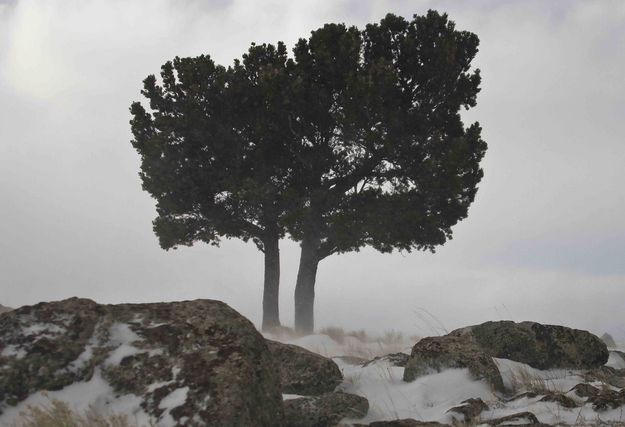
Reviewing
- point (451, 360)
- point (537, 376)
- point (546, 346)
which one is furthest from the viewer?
point (546, 346)

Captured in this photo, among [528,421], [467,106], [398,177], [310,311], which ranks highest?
[467,106]

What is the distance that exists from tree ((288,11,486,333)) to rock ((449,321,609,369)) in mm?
9541

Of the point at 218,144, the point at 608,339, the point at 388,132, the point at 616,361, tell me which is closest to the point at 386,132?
the point at 388,132

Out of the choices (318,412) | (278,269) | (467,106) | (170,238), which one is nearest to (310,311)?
(278,269)

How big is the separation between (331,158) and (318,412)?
47.4ft

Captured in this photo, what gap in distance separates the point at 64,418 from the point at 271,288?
1701 cm

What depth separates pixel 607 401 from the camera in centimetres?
540

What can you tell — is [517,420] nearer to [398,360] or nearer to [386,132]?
[398,360]

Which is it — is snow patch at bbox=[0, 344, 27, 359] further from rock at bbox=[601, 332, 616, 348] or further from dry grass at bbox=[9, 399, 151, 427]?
rock at bbox=[601, 332, 616, 348]

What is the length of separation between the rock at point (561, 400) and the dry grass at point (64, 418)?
403cm

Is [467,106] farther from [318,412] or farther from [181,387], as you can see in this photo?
[181,387]

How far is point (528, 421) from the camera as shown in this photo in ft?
17.1

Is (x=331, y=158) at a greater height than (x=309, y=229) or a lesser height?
greater

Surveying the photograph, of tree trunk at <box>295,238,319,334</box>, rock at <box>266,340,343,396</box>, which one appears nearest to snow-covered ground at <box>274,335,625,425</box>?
rock at <box>266,340,343,396</box>
